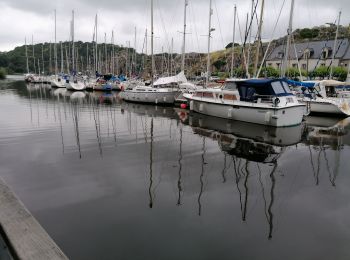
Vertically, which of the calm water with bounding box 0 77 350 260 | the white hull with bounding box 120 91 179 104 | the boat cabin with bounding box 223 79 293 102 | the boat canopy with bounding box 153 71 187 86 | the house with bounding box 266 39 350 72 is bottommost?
the calm water with bounding box 0 77 350 260

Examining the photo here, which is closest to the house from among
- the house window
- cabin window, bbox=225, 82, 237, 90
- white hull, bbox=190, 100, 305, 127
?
the house window

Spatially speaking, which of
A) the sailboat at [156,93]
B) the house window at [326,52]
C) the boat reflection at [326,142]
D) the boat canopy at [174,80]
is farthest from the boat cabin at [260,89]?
the house window at [326,52]

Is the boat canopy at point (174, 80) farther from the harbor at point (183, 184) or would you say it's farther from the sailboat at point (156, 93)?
the harbor at point (183, 184)

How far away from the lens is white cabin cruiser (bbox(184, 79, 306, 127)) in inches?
763

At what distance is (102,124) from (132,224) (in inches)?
577

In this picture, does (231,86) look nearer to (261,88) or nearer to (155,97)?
(261,88)

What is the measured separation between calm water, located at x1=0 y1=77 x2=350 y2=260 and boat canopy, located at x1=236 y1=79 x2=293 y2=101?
12.7ft

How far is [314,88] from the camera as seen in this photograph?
1138 inches

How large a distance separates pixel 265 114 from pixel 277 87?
90.2 inches

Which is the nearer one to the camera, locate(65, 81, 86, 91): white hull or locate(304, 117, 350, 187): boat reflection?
locate(304, 117, 350, 187): boat reflection

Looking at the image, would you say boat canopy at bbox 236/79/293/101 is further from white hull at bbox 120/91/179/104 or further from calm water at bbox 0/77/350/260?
white hull at bbox 120/91/179/104

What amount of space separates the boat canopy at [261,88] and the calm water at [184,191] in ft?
12.7

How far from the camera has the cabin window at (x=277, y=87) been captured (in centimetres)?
2008

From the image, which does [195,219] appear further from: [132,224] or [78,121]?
[78,121]
